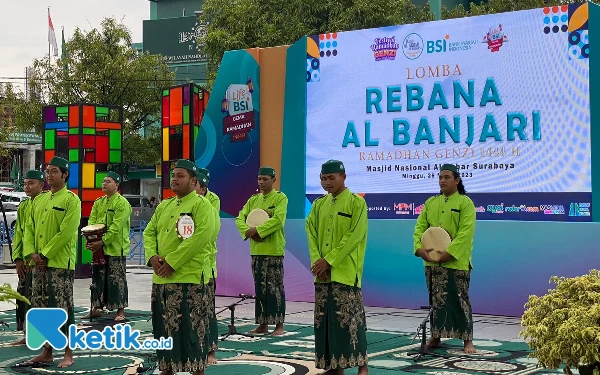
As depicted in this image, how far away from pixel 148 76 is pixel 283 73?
51.2 ft

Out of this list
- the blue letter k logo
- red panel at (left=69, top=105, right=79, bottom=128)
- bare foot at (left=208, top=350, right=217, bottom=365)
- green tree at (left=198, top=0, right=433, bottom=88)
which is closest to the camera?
the blue letter k logo

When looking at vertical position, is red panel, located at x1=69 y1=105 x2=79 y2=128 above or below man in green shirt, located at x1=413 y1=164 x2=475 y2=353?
above

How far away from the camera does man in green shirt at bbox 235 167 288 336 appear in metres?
9.25

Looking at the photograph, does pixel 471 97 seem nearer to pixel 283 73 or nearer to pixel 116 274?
pixel 283 73

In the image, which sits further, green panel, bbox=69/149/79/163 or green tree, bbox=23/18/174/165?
green tree, bbox=23/18/174/165

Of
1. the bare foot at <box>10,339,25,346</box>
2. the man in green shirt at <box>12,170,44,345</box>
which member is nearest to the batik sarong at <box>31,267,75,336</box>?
the man in green shirt at <box>12,170,44,345</box>

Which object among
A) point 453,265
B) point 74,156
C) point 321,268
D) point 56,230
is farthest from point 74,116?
point 321,268

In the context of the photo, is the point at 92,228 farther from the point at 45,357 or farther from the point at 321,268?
the point at 321,268

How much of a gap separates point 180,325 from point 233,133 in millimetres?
6805

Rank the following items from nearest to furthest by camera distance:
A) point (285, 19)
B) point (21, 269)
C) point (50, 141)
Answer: point (21, 269), point (50, 141), point (285, 19)

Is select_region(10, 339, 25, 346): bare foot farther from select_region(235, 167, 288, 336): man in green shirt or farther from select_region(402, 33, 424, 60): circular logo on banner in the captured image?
select_region(402, 33, 424, 60): circular logo on banner

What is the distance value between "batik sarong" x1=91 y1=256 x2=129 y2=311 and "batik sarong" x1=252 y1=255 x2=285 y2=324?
2.19 m

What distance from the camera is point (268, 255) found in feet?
30.7

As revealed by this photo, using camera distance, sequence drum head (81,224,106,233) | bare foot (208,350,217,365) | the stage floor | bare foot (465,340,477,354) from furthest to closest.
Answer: drum head (81,224,106,233) → bare foot (465,340,477,354) → bare foot (208,350,217,365) → the stage floor
